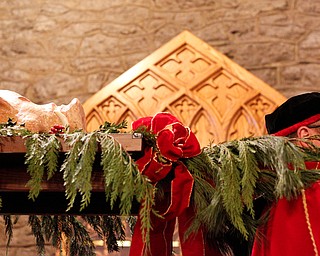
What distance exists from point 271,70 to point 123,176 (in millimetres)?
2941

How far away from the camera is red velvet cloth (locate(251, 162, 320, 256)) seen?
43.3 inches

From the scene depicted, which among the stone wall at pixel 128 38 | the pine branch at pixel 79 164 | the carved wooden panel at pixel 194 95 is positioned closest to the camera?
the pine branch at pixel 79 164

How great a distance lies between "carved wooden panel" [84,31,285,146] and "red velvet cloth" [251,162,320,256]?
192 cm

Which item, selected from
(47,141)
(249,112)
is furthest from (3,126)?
(249,112)

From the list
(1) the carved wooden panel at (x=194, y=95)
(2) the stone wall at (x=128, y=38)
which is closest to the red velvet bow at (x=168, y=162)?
(1) the carved wooden panel at (x=194, y=95)

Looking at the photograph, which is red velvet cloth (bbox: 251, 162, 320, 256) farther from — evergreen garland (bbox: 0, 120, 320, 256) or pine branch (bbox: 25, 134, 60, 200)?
pine branch (bbox: 25, 134, 60, 200)

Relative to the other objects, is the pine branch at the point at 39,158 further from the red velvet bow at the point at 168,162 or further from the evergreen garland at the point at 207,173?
the red velvet bow at the point at 168,162

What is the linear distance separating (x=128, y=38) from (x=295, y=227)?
311 cm

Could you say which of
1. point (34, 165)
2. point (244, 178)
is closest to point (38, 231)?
point (34, 165)

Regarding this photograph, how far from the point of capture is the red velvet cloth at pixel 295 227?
1.10 m

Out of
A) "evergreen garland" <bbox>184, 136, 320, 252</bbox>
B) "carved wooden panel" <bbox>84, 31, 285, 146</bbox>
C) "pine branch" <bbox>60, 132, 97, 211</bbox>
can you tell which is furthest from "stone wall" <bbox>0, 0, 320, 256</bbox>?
"pine branch" <bbox>60, 132, 97, 211</bbox>

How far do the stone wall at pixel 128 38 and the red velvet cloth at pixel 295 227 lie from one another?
2.74m

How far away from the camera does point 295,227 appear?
112 centimetres

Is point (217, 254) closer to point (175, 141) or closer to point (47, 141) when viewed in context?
point (175, 141)
